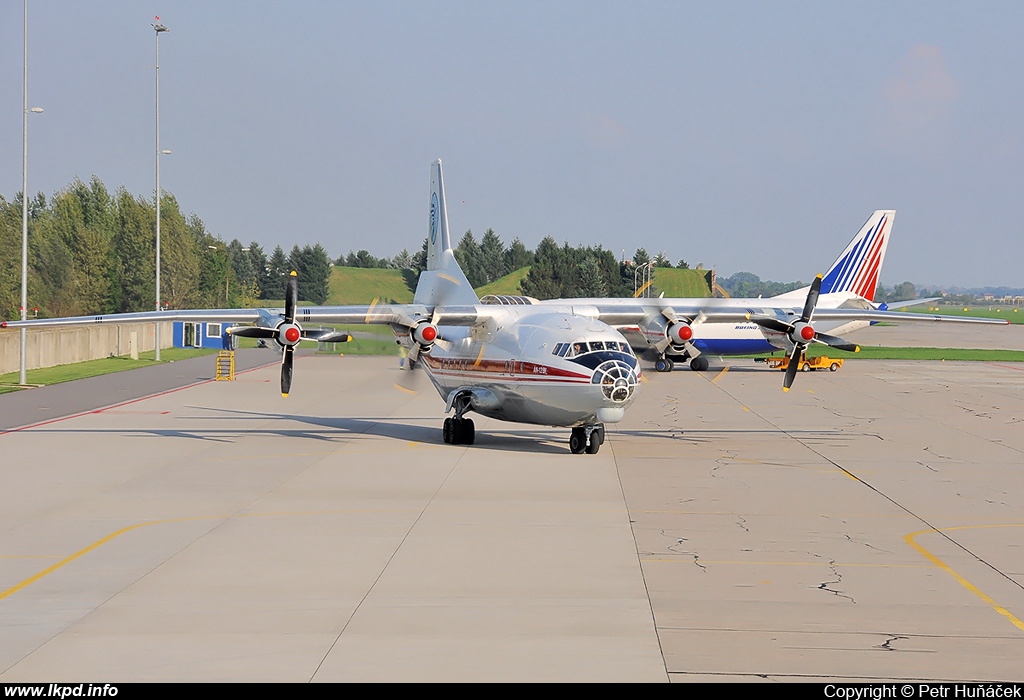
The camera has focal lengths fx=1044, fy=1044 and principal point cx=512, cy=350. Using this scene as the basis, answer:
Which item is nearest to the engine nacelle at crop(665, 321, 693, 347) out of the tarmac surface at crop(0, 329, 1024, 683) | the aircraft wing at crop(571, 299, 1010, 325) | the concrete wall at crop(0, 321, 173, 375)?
the aircraft wing at crop(571, 299, 1010, 325)

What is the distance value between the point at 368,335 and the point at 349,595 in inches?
796

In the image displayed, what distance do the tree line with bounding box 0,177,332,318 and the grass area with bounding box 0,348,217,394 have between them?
382 inches

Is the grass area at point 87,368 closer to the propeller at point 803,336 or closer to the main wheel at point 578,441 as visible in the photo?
the main wheel at point 578,441

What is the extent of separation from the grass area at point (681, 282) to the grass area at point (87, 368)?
310 feet

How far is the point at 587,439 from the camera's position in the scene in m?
29.4

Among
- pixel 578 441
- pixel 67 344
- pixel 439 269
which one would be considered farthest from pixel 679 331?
pixel 67 344

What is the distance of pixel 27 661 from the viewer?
11461 millimetres

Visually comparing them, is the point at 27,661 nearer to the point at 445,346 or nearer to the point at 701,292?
the point at 445,346

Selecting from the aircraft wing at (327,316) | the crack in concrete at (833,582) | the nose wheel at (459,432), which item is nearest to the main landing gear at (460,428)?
the nose wheel at (459,432)

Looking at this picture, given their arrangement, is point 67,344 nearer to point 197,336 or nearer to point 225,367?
point 225,367

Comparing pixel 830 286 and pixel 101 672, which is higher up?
pixel 830 286

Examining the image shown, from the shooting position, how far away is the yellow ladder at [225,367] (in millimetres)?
55547

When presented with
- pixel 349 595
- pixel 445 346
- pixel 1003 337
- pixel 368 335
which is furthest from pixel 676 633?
pixel 1003 337

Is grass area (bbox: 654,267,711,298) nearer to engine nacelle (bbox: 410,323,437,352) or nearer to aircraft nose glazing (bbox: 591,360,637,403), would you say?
engine nacelle (bbox: 410,323,437,352)
